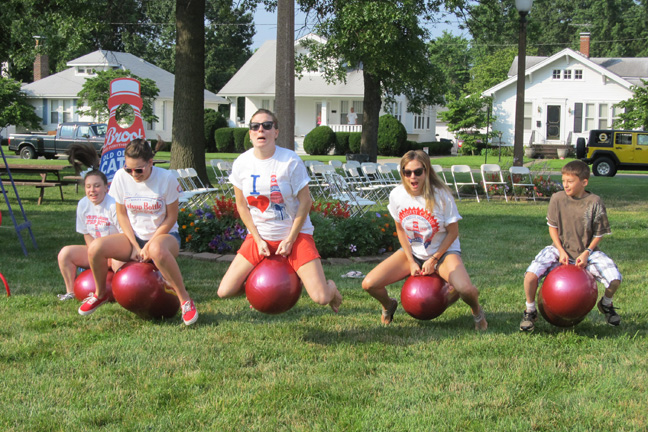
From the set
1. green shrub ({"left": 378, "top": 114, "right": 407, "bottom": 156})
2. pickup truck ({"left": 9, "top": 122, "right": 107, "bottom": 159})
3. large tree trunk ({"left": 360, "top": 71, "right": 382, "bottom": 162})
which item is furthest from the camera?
green shrub ({"left": 378, "top": 114, "right": 407, "bottom": 156})

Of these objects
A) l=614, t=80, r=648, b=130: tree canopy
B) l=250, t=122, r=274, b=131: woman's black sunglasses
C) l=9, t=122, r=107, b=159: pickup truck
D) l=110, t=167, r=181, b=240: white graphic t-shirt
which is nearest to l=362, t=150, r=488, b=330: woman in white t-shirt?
l=250, t=122, r=274, b=131: woman's black sunglasses

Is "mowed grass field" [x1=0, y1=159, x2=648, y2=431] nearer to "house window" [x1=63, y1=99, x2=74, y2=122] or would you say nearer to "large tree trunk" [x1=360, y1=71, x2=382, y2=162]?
"large tree trunk" [x1=360, y1=71, x2=382, y2=162]

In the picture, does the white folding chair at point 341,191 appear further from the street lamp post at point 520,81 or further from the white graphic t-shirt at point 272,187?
the white graphic t-shirt at point 272,187

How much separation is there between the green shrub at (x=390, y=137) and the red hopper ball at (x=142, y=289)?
3225cm

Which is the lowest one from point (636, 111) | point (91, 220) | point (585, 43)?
point (91, 220)

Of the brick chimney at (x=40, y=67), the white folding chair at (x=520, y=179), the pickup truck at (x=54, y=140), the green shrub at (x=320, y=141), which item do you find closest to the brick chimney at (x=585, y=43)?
the green shrub at (x=320, y=141)

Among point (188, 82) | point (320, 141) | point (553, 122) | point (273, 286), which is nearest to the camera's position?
point (273, 286)

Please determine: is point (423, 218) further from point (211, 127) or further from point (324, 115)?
point (324, 115)

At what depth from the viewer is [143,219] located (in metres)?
6.01

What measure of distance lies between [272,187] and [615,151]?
26.4 meters

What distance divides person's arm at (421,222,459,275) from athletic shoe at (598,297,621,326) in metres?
1.39

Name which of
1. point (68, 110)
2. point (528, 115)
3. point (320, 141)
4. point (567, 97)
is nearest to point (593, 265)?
point (320, 141)

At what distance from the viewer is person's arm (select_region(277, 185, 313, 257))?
5445mm

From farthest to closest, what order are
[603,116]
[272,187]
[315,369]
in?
[603,116], [272,187], [315,369]
